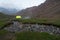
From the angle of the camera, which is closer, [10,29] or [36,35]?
[36,35]

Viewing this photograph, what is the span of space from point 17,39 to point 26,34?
410 cm

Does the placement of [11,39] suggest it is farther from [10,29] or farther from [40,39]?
[10,29]

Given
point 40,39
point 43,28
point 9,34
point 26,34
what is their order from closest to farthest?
point 40,39
point 26,34
point 9,34
point 43,28

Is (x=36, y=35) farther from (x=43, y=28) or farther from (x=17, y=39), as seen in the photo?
(x=43, y=28)

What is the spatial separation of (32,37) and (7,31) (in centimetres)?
1226

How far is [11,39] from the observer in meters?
54.6

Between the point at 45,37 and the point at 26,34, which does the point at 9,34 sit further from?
the point at 45,37

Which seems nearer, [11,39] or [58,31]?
[11,39]

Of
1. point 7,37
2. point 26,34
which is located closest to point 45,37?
point 26,34

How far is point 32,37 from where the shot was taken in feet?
176

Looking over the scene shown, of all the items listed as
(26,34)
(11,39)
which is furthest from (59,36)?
(11,39)

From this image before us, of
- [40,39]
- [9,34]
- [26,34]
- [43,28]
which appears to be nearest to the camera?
[40,39]

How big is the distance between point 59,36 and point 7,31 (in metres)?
17.0

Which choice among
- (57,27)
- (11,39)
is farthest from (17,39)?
(57,27)
